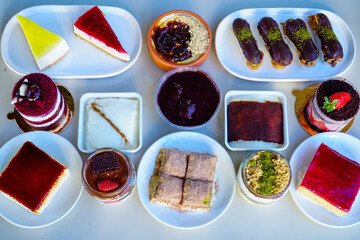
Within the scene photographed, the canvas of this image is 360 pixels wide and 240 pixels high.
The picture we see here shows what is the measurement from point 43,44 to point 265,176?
1.27m

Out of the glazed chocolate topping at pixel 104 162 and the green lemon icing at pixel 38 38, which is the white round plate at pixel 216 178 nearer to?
the glazed chocolate topping at pixel 104 162

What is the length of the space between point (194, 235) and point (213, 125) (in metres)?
0.54

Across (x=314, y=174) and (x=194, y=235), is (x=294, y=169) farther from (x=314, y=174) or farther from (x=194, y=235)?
(x=194, y=235)

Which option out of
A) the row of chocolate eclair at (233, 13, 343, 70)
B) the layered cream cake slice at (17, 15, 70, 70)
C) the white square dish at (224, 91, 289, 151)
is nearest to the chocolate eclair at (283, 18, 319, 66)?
the row of chocolate eclair at (233, 13, 343, 70)

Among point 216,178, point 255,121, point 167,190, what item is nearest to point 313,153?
point 255,121

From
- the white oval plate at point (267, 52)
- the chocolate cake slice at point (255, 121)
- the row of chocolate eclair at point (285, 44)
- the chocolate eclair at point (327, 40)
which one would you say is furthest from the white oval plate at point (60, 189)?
the chocolate eclair at point (327, 40)

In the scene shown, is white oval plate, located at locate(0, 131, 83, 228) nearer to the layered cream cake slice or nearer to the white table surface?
the white table surface

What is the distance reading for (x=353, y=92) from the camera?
5.34 ft

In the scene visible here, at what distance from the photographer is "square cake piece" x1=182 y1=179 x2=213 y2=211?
1.54 meters

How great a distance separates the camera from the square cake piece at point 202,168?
5.20 feet

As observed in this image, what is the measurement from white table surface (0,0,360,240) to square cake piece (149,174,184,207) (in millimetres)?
127

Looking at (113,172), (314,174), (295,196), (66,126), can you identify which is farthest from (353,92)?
(66,126)

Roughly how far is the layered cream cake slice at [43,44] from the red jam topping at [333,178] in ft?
4.44

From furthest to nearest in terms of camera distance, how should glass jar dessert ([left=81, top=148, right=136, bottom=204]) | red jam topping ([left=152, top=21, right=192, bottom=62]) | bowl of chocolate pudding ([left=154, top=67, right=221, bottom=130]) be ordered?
red jam topping ([left=152, top=21, right=192, bottom=62]) < bowl of chocolate pudding ([left=154, top=67, right=221, bottom=130]) < glass jar dessert ([left=81, top=148, right=136, bottom=204])
